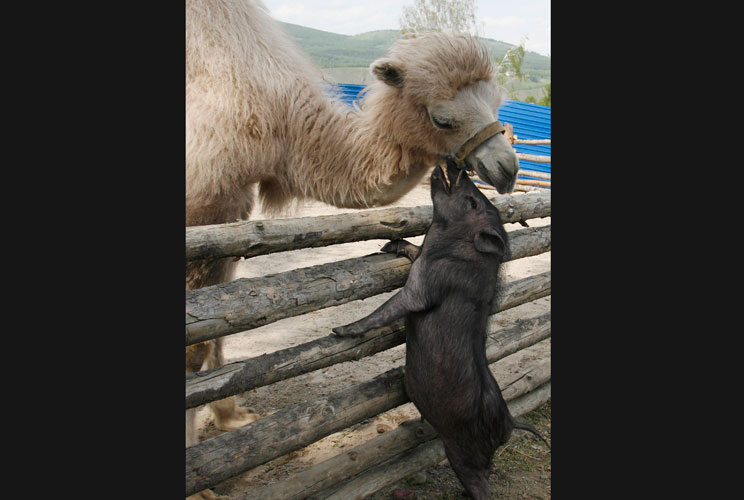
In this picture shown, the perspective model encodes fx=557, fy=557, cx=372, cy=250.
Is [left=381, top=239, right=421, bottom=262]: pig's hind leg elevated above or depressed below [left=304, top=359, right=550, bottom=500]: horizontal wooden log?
above

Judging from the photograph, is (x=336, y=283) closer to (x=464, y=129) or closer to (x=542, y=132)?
(x=464, y=129)

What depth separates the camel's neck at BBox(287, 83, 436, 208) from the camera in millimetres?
3541

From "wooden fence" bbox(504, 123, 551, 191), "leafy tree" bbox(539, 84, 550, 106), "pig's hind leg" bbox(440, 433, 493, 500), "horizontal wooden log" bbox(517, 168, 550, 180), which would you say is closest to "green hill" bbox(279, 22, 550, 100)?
"pig's hind leg" bbox(440, 433, 493, 500)

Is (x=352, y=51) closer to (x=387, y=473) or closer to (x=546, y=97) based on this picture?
(x=387, y=473)

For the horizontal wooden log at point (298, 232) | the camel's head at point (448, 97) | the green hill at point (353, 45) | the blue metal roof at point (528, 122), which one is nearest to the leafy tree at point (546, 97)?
the blue metal roof at point (528, 122)

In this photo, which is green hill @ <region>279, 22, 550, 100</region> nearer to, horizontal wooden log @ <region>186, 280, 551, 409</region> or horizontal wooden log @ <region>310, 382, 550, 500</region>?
horizontal wooden log @ <region>186, 280, 551, 409</region>

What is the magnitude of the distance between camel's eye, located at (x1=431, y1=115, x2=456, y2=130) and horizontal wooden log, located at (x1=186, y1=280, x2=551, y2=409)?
1196 mm

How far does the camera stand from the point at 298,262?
8375 millimetres

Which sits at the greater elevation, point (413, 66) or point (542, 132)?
point (542, 132)

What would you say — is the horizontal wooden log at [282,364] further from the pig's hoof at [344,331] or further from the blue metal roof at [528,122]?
the blue metal roof at [528,122]

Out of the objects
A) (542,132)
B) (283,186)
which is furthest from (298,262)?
(542,132)

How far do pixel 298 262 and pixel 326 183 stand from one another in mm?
4799

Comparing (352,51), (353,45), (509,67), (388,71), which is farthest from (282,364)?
(509,67)

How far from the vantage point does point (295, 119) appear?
11.8 feet
